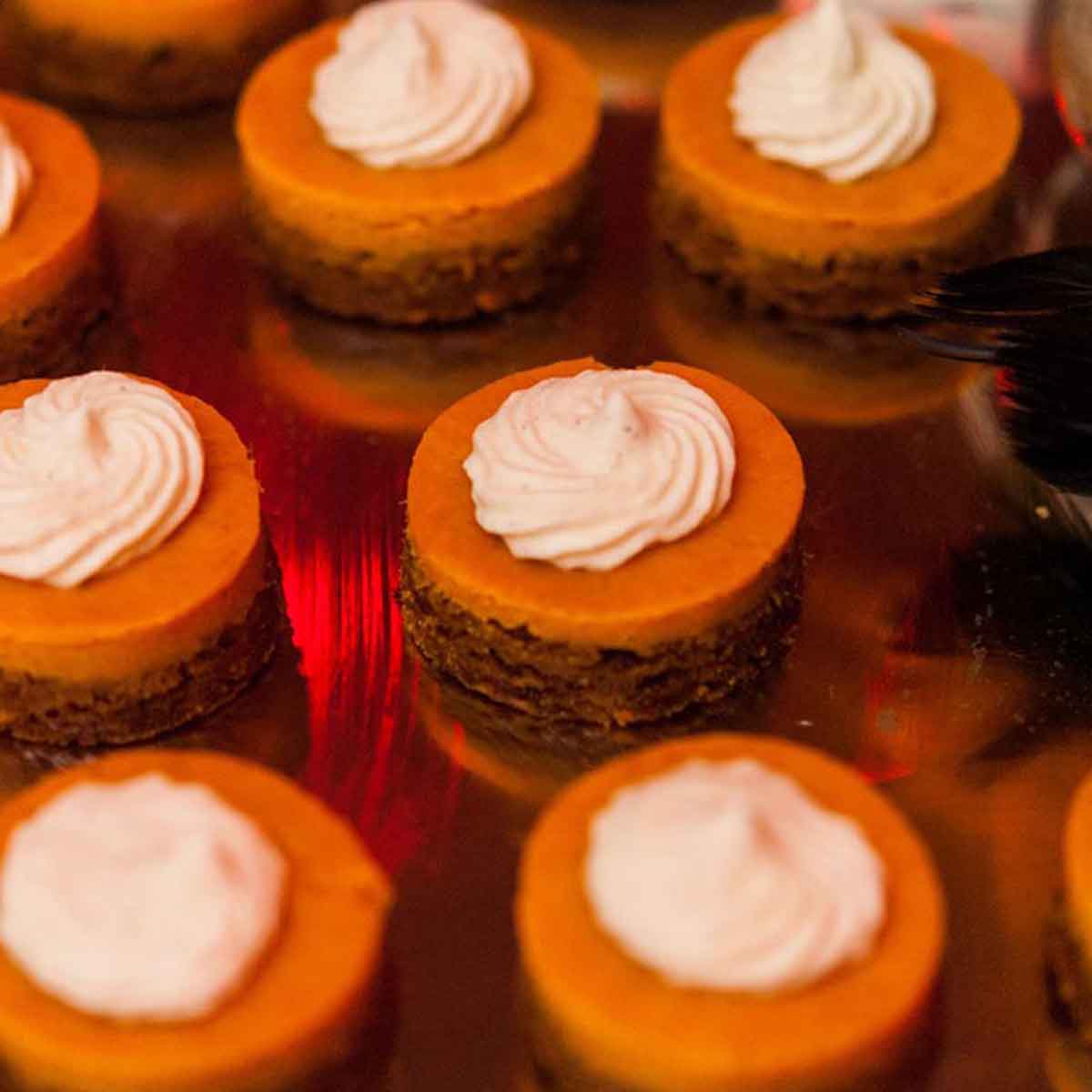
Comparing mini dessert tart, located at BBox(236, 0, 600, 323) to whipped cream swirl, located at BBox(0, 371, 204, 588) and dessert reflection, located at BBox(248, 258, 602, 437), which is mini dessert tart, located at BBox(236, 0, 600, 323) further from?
whipped cream swirl, located at BBox(0, 371, 204, 588)

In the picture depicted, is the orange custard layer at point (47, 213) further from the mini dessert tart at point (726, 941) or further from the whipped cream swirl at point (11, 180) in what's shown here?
the mini dessert tart at point (726, 941)

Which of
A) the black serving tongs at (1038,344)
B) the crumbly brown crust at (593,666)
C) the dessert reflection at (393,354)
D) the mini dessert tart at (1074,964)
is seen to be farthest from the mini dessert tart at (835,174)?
the mini dessert tart at (1074,964)

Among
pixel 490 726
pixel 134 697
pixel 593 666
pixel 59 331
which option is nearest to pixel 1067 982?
pixel 593 666

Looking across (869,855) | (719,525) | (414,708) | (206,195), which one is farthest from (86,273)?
→ (869,855)

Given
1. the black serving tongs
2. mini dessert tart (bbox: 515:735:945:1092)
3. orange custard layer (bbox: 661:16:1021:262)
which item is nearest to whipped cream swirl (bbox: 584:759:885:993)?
mini dessert tart (bbox: 515:735:945:1092)

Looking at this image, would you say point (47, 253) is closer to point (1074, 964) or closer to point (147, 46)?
point (147, 46)
